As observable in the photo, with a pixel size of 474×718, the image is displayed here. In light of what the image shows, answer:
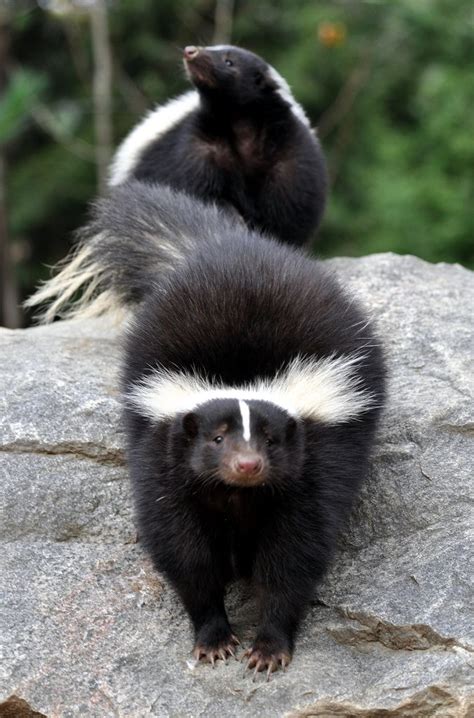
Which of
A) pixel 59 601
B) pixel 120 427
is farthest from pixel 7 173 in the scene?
pixel 59 601

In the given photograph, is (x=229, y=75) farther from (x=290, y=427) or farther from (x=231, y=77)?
(x=290, y=427)

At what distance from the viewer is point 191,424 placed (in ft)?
15.4

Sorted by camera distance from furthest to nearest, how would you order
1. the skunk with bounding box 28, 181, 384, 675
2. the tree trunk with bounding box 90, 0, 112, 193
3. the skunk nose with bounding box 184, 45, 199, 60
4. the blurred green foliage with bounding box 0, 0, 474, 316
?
the blurred green foliage with bounding box 0, 0, 474, 316 → the tree trunk with bounding box 90, 0, 112, 193 → the skunk nose with bounding box 184, 45, 199, 60 → the skunk with bounding box 28, 181, 384, 675

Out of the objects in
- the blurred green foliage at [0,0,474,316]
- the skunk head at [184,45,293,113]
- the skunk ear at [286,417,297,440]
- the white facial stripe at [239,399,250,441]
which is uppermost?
the white facial stripe at [239,399,250,441]

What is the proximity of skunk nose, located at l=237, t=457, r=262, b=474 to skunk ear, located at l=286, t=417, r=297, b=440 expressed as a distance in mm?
262

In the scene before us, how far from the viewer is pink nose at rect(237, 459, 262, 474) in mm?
4402

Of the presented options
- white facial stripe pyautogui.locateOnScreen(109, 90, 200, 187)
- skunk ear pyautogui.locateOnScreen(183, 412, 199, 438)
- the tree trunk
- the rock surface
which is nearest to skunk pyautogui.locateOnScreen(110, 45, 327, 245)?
white facial stripe pyautogui.locateOnScreen(109, 90, 200, 187)

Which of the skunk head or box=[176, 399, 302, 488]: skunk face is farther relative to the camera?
the skunk head

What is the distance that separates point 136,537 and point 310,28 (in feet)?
32.2

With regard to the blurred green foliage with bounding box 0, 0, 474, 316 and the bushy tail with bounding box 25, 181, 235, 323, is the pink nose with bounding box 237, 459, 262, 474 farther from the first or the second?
the blurred green foliage with bounding box 0, 0, 474, 316

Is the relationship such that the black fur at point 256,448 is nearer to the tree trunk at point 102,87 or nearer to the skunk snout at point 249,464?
the skunk snout at point 249,464

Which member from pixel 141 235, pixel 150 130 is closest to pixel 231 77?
pixel 150 130

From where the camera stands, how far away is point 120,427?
5.76 meters

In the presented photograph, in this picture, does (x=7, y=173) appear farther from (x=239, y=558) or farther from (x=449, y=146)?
(x=239, y=558)
